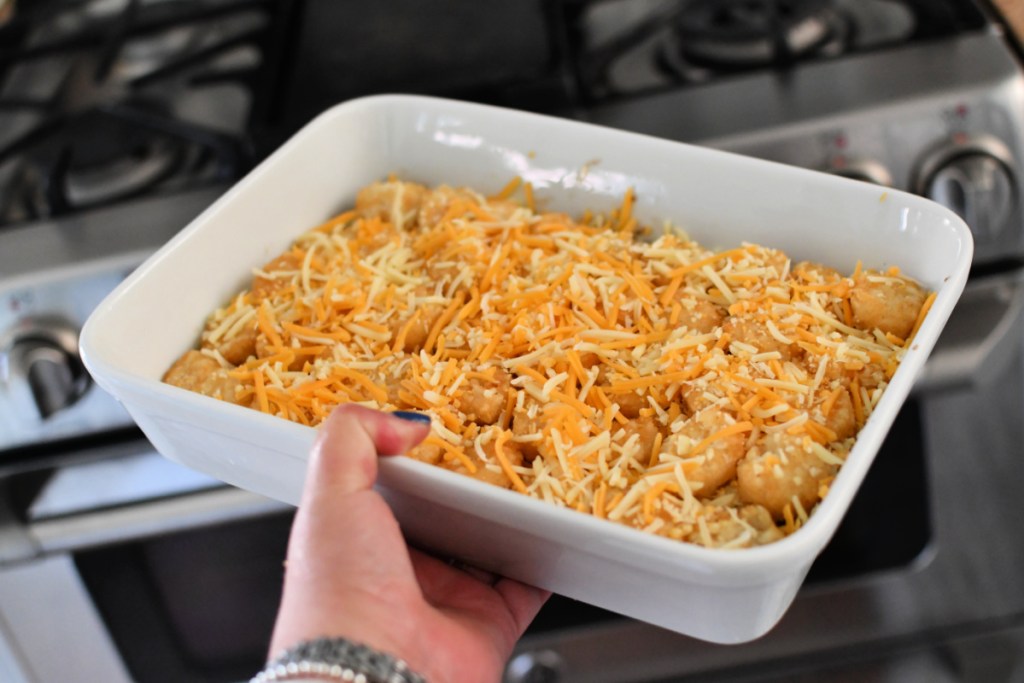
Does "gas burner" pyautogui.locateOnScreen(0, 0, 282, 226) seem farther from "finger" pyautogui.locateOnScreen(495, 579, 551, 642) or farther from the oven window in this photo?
"finger" pyautogui.locateOnScreen(495, 579, 551, 642)

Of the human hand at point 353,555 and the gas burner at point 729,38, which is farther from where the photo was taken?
the gas burner at point 729,38

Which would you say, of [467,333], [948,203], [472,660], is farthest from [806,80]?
[472,660]

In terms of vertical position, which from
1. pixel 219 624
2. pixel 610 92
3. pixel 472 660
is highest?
pixel 610 92

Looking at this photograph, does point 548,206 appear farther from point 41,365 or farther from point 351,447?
point 41,365

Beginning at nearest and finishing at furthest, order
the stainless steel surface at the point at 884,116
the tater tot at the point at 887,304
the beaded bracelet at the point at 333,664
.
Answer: the beaded bracelet at the point at 333,664 < the tater tot at the point at 887,304 < the stainless steel surface at the point at 884,116

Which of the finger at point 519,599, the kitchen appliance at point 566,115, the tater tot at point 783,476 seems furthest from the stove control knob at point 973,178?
the finger at point 519,599

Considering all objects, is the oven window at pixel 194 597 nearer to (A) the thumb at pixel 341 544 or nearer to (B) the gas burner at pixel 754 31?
(A) the thumb at pixel 341 544

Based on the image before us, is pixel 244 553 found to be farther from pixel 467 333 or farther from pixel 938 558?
pixel 938 558

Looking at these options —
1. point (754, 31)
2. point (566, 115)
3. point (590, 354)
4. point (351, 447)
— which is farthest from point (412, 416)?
point (754, 31)
